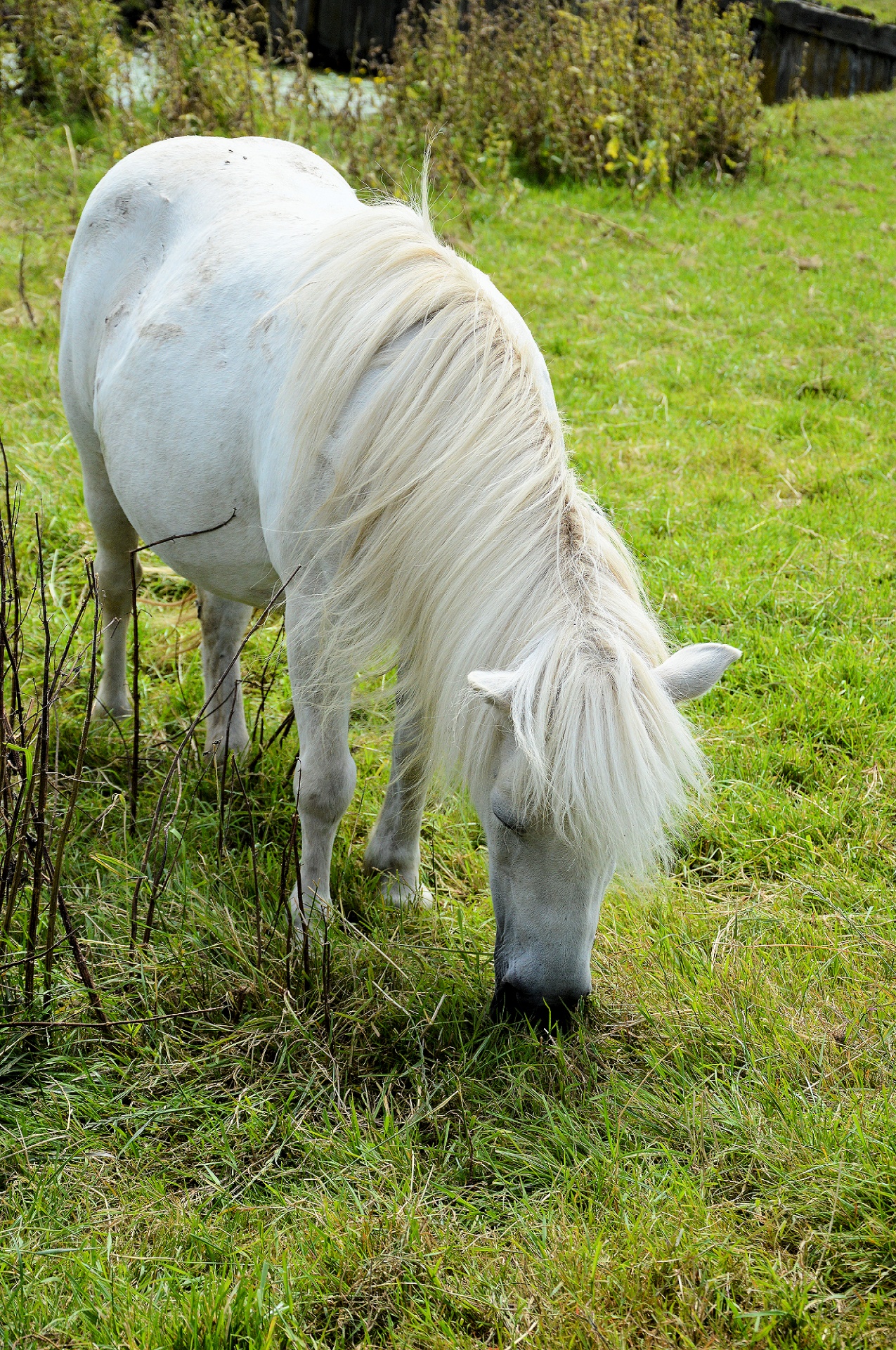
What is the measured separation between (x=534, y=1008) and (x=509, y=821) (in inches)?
15.0

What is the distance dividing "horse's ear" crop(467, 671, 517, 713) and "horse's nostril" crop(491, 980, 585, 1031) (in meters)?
0.57

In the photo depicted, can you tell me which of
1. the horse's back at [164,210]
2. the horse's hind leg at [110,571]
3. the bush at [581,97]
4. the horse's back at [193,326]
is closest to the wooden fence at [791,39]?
the bush at [581,97]

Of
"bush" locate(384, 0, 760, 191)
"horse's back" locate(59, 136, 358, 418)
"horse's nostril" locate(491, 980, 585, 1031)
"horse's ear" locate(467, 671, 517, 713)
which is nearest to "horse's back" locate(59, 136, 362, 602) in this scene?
"horse's back" locate(59, 136, 358, 418)

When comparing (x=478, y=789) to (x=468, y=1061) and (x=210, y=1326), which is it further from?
(x=210, y=1326)

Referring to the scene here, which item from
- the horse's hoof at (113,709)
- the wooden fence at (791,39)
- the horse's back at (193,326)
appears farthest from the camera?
the wooden fence at (791,39)

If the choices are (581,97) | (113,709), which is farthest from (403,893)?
(581,97)

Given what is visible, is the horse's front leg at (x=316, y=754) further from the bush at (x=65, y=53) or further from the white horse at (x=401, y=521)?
the bush at (x=65, y=53)

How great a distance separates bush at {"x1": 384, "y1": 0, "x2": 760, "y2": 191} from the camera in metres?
8.71

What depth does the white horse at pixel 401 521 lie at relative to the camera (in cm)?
177

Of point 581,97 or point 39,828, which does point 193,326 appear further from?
point 581,97

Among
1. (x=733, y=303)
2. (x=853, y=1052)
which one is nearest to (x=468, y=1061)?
(x=853, y=1052)

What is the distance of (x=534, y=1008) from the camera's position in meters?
1.96

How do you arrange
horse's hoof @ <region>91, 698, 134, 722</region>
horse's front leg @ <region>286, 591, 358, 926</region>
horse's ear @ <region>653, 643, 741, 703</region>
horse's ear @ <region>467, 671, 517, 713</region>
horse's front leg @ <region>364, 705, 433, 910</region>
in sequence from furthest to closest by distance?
horse's hoof @ <region>91, 698, 134, 722</region>
horse's front leg @ <region>364, 705, 433, 910</region>
horse's front leg @ <region>286, 591, 358, 926</region>
horse's ear @ <region>653, 643, 741, 703</region>
horse's ear @ <region>467, 671, 517, 713</region>

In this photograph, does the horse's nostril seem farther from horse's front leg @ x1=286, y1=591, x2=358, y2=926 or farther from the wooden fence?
the wooden fence
